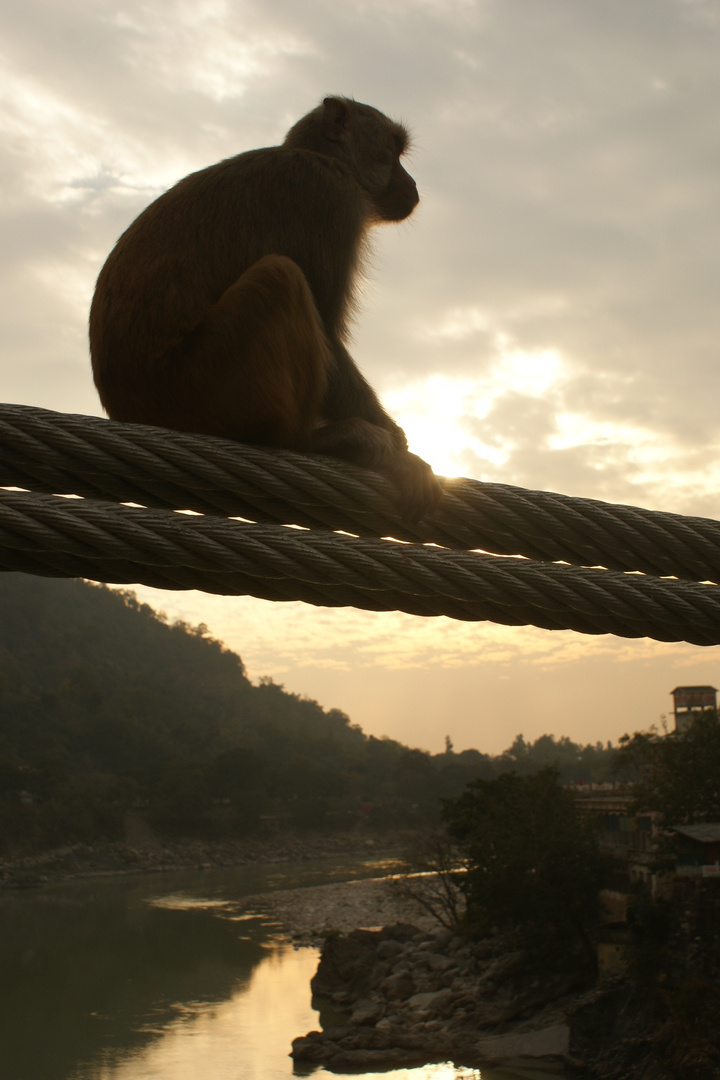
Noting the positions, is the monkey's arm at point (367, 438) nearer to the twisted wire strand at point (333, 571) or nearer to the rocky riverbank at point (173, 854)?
the twisted wire strand at point (333, 571)

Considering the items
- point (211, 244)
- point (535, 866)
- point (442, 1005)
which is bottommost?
point (442, 1005)

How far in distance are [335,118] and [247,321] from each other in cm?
173

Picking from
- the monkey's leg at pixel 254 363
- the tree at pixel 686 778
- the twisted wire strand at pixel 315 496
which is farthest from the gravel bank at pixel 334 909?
the twisted wire strand at pixel 315 496

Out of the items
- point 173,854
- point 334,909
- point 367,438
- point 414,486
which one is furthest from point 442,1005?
point 173,854

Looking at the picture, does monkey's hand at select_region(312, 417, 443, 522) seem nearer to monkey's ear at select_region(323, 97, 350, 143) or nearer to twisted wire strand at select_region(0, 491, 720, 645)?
twisted wire strand at select_region(0, 491, 720, 645)

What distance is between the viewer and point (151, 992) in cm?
2883

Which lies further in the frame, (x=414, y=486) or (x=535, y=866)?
(x=535, y=866)

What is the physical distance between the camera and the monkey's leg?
207 centimetres

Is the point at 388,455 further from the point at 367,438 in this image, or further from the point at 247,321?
the point at 247,321

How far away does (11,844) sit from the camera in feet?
176

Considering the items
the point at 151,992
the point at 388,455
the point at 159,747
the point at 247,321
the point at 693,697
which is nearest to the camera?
the point at 247,321

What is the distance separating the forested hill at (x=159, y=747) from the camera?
62.0 m

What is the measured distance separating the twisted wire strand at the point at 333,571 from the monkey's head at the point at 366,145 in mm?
2148

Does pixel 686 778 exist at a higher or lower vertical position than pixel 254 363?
lower
